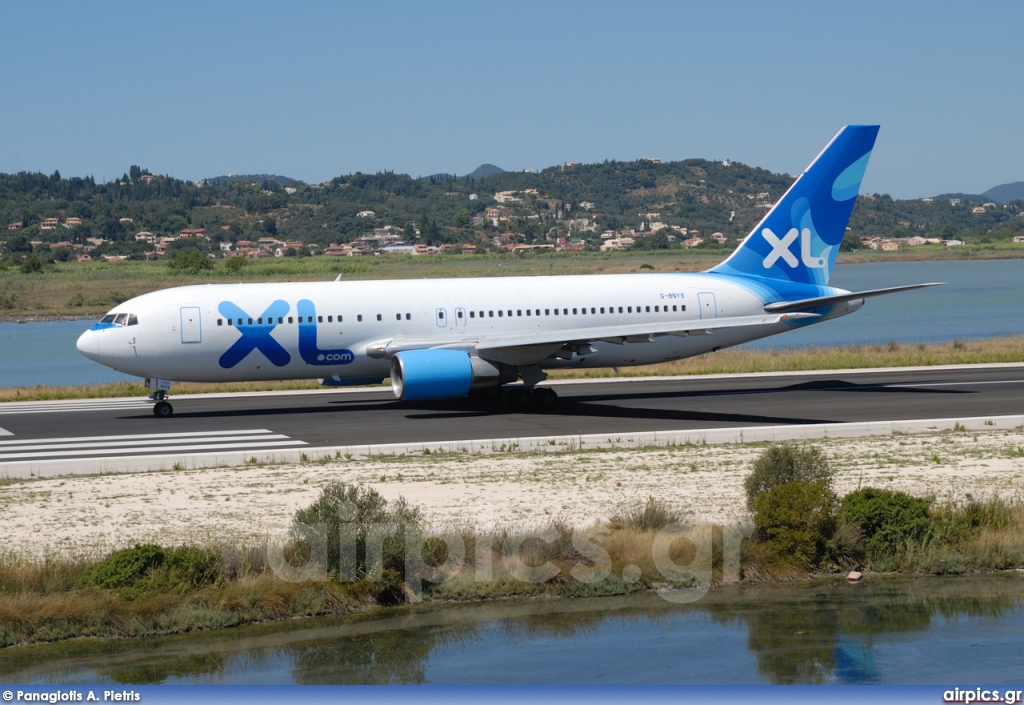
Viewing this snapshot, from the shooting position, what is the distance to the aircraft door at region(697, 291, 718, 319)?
3603cm

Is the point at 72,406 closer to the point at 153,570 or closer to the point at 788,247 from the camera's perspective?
the point at 153,570

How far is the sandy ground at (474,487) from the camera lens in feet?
61.5

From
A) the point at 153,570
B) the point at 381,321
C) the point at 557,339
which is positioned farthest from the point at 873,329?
the point at 153,570

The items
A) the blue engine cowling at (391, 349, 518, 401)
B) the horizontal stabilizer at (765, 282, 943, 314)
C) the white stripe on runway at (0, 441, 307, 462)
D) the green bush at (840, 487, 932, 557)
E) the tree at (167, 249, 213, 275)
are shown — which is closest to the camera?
the green bush at (840, 487, 932, 557)

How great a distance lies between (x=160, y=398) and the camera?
108 ft

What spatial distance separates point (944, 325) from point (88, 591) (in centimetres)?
6928

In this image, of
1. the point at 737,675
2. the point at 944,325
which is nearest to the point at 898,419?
the point at 737,675

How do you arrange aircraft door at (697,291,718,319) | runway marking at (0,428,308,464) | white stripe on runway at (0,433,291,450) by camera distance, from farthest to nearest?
aircraft door at (697,291,718,319) → white stripe on runway at (0,433,291,450) → runway marking at (0,428,308,464)

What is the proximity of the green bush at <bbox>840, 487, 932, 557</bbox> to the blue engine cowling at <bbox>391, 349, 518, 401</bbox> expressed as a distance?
1492 cm

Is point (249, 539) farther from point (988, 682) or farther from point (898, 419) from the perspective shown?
point (898, 419)

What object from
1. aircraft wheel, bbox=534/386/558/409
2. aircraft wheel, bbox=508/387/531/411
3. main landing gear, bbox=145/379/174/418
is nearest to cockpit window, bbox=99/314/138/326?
main landing gear, bbox=145/379/174/418

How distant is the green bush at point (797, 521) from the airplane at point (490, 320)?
46.1ft

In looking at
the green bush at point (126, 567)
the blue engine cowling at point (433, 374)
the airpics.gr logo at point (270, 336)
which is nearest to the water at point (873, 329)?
the airpics.gr logo at point (270, 336)

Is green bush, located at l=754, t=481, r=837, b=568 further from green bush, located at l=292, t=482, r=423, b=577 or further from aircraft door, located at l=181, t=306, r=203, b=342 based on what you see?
aircraft door, located at l=181, t=306, r=203, b=342
